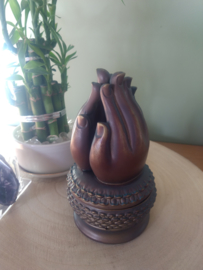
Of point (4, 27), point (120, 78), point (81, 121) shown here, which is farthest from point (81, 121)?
point (4, 27)

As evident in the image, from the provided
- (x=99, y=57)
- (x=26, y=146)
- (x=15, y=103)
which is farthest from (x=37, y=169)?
(x=99, y=57)

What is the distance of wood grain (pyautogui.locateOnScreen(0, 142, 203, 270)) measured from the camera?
339mm

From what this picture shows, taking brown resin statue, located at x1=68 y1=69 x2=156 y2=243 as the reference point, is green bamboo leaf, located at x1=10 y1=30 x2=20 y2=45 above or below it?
above

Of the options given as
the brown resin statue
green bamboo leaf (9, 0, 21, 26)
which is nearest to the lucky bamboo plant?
green bamboo leaf (9, 0, 21, 26)

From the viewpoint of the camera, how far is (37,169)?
564mm

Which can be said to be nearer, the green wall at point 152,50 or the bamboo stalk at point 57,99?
the bamboo stalk at point 57,99

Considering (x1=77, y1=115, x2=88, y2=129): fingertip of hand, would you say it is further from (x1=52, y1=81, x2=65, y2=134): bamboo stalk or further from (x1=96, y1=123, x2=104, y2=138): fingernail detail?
(x1=52, y1=81, x2=65, y2=134): bamboo stalk

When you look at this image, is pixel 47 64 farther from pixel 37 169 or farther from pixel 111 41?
pixel 111 41

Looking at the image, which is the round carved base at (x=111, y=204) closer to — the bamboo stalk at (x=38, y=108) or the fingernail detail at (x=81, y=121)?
the fingernail detail at (x=81, y=121)

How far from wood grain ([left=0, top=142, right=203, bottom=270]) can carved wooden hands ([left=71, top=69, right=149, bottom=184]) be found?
0.45 ft

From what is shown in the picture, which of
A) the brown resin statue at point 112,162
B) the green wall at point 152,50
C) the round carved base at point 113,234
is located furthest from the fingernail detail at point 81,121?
the green wall at point 152,50

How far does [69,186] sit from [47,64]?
1.00ft

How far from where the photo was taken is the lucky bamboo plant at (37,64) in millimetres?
458

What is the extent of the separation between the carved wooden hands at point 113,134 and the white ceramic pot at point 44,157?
18 cm
